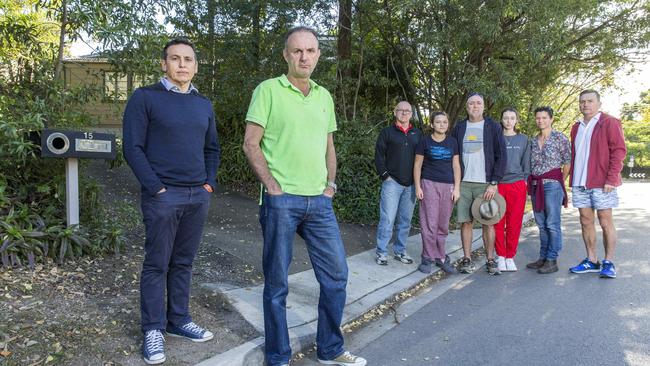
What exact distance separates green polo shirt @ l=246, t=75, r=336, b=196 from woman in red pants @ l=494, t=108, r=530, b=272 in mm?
3765

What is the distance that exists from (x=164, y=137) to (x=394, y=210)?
12.1 ft

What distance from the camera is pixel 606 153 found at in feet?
19.7

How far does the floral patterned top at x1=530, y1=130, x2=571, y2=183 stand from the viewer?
6402 millimetres

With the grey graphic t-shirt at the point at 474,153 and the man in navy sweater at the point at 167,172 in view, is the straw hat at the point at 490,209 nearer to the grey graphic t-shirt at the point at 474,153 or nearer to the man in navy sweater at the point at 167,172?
the grey graphic t-shirt at the point at 474,153

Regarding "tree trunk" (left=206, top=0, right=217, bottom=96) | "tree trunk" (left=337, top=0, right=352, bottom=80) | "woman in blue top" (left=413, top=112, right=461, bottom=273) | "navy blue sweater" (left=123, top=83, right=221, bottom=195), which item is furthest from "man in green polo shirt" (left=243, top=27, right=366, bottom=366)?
"tree trunk" (left=337, top=0, right=352, bottom=80)

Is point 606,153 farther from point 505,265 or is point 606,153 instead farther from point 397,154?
point 397,154

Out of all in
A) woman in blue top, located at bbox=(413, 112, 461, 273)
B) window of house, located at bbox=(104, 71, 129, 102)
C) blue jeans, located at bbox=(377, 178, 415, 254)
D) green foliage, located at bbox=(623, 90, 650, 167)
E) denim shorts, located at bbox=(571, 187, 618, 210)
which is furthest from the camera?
green foliage, located at bbox=(623, 90, 650, 167)

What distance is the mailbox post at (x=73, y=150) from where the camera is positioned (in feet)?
15.0

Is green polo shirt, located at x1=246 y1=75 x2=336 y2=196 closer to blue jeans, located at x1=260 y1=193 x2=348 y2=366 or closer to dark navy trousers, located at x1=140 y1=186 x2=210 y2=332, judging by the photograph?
blue jeans, located at x1=260 y1=193 x2=348 y2=366

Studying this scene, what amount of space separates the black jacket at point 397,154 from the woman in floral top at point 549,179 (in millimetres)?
1527

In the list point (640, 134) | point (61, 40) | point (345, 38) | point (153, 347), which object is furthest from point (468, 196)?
point (640, 134)

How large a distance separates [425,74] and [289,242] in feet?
28.3

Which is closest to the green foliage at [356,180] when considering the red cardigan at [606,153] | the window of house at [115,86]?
the red cardigan at [606,153]

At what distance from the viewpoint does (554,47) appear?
946cm
